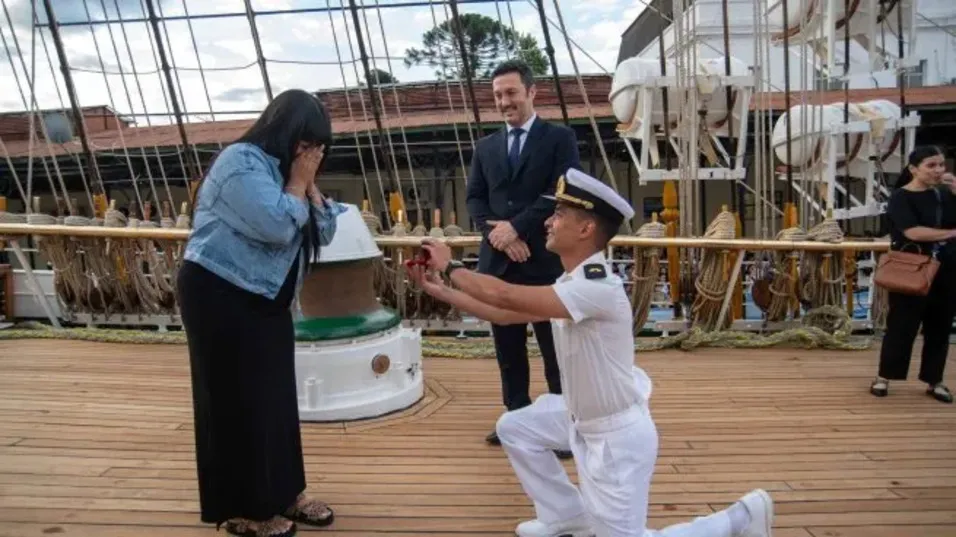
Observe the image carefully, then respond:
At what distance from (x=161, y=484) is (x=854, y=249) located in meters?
4.22

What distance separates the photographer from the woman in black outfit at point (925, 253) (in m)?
3.36

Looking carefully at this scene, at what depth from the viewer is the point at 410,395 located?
3.44m

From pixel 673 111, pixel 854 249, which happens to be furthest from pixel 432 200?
pixel 854 249

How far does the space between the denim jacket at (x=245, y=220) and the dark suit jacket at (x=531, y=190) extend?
981 millimetres

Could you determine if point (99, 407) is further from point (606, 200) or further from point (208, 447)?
point (606, 200)

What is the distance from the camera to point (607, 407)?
176 centimetres

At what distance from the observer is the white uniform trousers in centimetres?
170

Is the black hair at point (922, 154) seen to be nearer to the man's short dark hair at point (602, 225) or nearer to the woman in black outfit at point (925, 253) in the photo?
the woman in black outfit at point (925, 253)

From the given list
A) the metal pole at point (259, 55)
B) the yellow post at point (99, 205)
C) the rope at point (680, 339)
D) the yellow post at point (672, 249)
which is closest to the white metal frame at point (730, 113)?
the yellow post at point (672, 249)

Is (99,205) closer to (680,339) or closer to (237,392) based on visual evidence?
(680,339)

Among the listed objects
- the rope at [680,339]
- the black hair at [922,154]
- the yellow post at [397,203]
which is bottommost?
the rope at [680,339]

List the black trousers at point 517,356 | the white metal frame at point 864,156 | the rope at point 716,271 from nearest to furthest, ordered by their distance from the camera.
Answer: the black trousers at point 517,356, the rope at point 716,271, the white metal frame at point 864,156

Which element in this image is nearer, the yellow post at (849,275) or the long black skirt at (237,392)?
the long black skirt at (237,392)

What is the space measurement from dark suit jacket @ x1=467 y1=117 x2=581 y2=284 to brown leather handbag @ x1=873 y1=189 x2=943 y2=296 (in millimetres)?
1687
